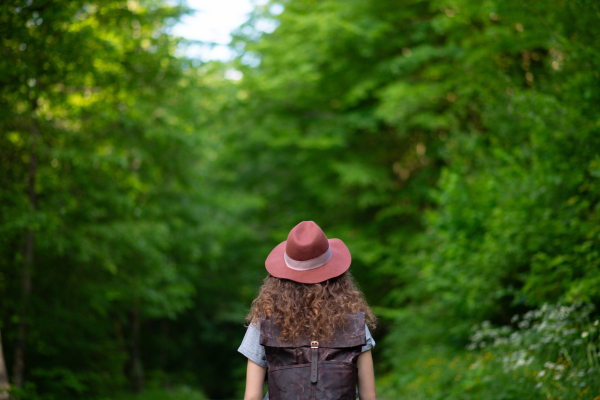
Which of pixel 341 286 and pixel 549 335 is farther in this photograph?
pixel 549 335

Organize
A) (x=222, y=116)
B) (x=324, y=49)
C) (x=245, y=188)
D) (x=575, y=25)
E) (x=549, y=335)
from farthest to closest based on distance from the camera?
(x=245, y=188) → (x=222, y=116) → (x=324, y=49) → (x=575, y=25) → (x=549, y=335)

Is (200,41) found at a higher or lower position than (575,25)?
lower

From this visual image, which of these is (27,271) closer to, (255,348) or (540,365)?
(255,348)

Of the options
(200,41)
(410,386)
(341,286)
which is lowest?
(410,386)

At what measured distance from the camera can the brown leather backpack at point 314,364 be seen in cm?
228

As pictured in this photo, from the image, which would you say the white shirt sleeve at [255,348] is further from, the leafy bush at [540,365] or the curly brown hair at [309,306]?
the leafy bush at [540,365]

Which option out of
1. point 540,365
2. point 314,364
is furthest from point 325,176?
point 314,364

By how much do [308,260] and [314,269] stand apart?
61 millimetres

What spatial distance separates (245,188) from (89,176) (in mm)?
8937

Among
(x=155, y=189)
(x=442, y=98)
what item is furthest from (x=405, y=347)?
(x=155, y=189)

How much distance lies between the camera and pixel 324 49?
43.2ft

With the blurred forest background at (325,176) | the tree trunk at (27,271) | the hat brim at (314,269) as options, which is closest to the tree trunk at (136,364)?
the blurred forest background at (325,176)

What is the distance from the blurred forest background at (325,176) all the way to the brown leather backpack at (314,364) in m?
2.81

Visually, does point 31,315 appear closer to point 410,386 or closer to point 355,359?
point 410,386
